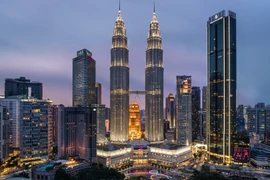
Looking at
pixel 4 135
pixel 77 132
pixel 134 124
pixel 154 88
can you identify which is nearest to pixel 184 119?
pixel 154 88

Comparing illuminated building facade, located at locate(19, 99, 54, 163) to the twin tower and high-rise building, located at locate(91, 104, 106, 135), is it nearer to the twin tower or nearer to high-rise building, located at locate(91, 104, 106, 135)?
the twin tower

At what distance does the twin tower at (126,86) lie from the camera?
9338 cm

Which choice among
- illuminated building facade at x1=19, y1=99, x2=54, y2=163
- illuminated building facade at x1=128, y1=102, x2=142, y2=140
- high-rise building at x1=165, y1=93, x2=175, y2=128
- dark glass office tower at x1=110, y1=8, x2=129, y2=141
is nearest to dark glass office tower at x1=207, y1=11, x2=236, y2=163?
dark glass office tower at x1=110, y1=8, x2=129, y2=141

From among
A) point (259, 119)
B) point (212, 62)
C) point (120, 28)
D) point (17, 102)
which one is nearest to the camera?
point (17, 102)

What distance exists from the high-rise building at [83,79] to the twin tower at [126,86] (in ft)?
118

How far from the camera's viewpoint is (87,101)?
5054 inches

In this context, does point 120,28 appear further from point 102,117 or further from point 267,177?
point 267,177

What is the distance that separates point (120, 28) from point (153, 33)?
14.9 meters

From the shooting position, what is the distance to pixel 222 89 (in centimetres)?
8281

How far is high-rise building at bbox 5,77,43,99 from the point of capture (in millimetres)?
103062

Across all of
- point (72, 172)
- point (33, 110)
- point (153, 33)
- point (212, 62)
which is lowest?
point (72, 172)

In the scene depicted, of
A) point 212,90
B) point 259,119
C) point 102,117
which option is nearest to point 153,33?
point 212,90

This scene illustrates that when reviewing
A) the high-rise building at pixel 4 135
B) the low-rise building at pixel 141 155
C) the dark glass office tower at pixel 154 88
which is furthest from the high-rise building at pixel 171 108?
the high-rise building at pixel 4 135

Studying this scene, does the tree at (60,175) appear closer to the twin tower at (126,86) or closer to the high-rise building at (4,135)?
the high-rise building at (4,135)
